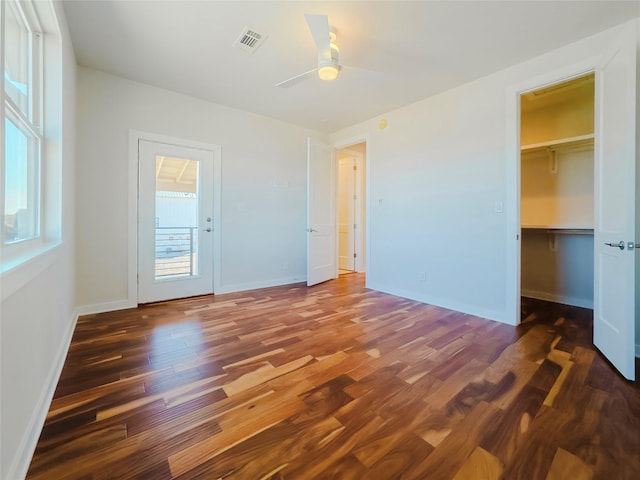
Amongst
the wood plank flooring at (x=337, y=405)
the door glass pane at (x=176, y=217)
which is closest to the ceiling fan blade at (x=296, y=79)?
the door glass pane at (x=176, y=217)

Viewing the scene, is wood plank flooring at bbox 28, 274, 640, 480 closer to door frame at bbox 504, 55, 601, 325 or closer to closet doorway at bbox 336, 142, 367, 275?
door frame at bbox 504, 55, 601, 325

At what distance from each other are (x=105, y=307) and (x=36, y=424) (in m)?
2.04

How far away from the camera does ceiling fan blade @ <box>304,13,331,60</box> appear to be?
5.69ft

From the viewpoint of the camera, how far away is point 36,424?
1.20m

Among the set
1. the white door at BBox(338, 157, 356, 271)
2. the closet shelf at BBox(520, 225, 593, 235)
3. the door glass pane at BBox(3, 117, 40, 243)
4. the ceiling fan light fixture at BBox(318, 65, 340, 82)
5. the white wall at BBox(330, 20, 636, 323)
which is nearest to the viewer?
the door glass pane at BBox(3, 117, 40, 243)

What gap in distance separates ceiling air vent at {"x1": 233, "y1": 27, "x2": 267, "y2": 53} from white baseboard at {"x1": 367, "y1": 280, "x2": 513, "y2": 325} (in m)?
3.14

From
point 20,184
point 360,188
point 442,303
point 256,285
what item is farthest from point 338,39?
point 360,188

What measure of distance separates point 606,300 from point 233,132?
4.17 m

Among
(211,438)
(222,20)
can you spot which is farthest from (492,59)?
(211,438)

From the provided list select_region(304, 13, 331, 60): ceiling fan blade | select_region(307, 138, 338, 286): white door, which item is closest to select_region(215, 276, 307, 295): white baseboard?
select_region(307, 138, 338, 286): white door

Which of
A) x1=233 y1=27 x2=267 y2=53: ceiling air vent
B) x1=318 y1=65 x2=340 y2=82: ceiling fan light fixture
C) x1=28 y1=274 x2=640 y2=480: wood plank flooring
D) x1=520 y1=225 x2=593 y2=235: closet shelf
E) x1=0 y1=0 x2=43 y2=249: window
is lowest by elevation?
x1=28 y1=274 x2=640 y2=480: wood plank flooring

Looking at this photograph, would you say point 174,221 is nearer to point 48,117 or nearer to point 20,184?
point 48,117

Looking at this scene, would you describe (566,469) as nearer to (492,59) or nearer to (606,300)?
(606,300)

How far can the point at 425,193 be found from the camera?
11.0 feet
